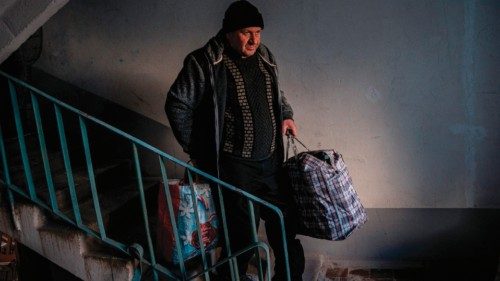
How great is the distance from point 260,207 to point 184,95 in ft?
3.60

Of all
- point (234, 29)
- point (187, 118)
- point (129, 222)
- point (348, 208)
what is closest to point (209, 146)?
point (187, 118)

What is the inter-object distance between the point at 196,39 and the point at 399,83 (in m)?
2.07

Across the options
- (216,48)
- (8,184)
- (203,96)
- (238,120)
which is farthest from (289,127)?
(8,184)

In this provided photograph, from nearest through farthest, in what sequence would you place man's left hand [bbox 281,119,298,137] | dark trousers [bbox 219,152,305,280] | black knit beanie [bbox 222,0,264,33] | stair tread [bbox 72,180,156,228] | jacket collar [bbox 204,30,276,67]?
black knit beanie [bbox 222,0,264,33] → jacket collar [bbox 204,30,276,67] → dark trousers [bbox 219,152,305,280] → man's left hand [bbox 281,119,298,137] → stair tread [bbox 72,180,156,228]

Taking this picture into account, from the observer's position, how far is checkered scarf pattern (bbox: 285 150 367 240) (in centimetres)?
317

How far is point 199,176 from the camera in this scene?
333cm

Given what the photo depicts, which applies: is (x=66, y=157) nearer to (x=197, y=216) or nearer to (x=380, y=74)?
(x=197, y=216)

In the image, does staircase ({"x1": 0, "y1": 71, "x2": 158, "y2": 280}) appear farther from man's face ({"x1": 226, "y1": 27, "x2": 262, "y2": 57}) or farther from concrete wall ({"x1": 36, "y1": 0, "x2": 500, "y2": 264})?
man's face ({"x1": 226, "y1": 27, "x2": 262, "y2": 57})

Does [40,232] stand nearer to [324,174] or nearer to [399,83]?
[324,174]

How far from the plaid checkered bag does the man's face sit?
0.91 m

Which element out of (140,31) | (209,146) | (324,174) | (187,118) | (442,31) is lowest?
(324,174)

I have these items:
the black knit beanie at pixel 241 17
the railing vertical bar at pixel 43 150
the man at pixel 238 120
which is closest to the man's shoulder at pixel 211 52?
the man at pixel 238 120

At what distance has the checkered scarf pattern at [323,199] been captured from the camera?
317 centimetres

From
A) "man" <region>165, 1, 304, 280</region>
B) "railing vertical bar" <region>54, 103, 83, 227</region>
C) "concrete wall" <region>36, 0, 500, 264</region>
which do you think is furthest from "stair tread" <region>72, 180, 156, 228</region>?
"man" <region>165, 1, 304, 280</region>
